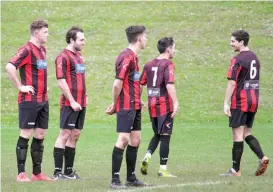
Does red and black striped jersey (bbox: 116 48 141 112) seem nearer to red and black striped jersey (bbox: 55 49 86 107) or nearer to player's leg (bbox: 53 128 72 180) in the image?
red and black striped jersey (bbox: 55 49 86 107)

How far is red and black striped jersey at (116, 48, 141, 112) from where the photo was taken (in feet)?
33.6

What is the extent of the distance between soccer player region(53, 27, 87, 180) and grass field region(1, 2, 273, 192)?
0.47 m

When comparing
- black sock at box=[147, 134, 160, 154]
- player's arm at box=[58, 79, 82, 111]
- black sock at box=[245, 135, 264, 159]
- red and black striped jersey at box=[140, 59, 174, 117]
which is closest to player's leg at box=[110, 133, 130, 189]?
player's arm at box=[58, 79, 82, 111]

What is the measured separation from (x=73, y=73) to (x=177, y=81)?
14315mm

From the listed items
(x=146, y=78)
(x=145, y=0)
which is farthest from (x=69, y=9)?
(x=146, y=78)

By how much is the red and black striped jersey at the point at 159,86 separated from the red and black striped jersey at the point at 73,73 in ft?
4.05

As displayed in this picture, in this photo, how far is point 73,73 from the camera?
11.6 metres

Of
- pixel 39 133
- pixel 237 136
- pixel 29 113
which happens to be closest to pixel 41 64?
pixel 29 113

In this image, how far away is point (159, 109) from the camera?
40.5 ft

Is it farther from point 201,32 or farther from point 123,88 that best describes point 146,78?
point 201,32

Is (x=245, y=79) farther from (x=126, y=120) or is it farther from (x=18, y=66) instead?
(x=18, y=66)

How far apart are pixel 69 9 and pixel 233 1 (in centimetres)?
728

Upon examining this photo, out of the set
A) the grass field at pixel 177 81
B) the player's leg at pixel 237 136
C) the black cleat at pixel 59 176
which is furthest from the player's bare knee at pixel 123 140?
the player's leg at pixel 237 136

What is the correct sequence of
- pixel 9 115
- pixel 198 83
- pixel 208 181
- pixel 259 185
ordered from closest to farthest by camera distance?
1. pixel 259 185
2. pixel 208 181
3. pixel 9 115
4. pixel 198 83
